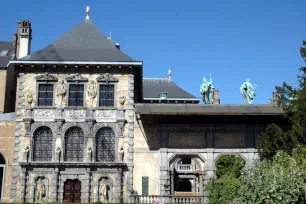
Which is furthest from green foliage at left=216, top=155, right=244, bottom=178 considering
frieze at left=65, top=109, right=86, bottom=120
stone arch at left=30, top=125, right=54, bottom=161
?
stone arch at left=30, top=125, right=54, bottom=161

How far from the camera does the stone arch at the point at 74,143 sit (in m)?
31.2

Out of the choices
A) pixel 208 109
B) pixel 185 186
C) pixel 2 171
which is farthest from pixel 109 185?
pixel 185 186

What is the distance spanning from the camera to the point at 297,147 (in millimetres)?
25047

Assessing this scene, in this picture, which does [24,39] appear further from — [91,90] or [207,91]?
[207,91]

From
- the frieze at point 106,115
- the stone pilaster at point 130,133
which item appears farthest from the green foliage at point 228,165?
the frieze at point 106,115

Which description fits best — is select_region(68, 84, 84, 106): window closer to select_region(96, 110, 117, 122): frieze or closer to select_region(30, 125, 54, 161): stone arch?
select_region(96, 110, 117, 122): frieze

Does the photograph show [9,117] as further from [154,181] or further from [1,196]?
[154,181]

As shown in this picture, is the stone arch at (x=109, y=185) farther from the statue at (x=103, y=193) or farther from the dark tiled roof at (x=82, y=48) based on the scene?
the dark tiled roof at (x=82, y=48)

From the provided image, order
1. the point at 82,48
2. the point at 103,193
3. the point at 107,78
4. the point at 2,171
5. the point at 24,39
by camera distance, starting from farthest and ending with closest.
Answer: the point at 24,39 → the point at 82,48 → the point at 107,78 → the point at 2,171 → the point at 103,193

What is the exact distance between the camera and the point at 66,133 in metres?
31.5

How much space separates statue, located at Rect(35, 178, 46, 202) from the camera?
30219 mm

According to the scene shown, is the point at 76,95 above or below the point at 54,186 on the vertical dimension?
above

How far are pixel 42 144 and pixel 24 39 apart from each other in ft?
39.9

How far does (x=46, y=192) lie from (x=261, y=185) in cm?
1661
